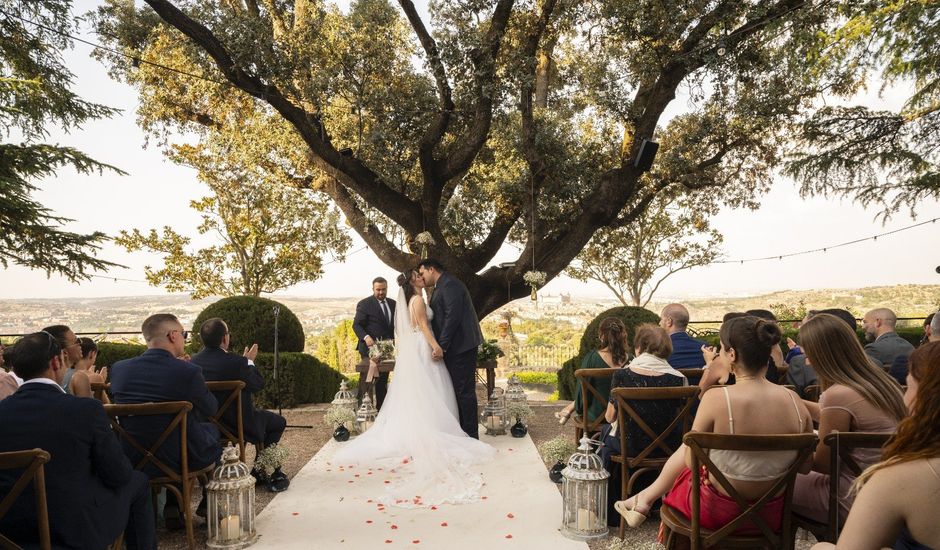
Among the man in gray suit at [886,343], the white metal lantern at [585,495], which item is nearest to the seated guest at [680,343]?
the man in gray suit at [886,343]

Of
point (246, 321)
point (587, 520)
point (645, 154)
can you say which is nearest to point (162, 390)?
point (587, 520)

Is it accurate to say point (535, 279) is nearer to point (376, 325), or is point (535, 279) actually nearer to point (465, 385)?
point (376, 325)

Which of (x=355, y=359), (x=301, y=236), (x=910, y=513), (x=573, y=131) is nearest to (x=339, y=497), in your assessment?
(x=910, y=513)

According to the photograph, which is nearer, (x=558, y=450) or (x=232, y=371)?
(x=232, y=371)

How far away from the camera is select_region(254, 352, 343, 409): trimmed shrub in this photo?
31.6 ft

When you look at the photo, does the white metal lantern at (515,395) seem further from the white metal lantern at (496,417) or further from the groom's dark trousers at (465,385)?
the groom's dark trousers at (465,385)

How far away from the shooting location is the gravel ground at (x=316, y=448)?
418 cm

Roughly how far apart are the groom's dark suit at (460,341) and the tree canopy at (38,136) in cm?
854

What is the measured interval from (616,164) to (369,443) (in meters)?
8.16

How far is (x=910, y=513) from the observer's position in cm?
160

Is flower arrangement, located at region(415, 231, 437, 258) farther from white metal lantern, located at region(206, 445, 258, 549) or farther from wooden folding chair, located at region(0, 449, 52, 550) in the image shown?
wooden folding chair, located at region(0, 449, 52, 550)

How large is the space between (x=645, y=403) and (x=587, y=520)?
0.83m

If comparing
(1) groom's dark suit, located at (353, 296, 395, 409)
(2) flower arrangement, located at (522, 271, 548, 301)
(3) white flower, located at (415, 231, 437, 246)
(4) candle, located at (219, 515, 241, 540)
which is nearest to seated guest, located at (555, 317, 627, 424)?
(4) candle, located at (219, 515, 241, 540)

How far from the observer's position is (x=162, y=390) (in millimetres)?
4297
